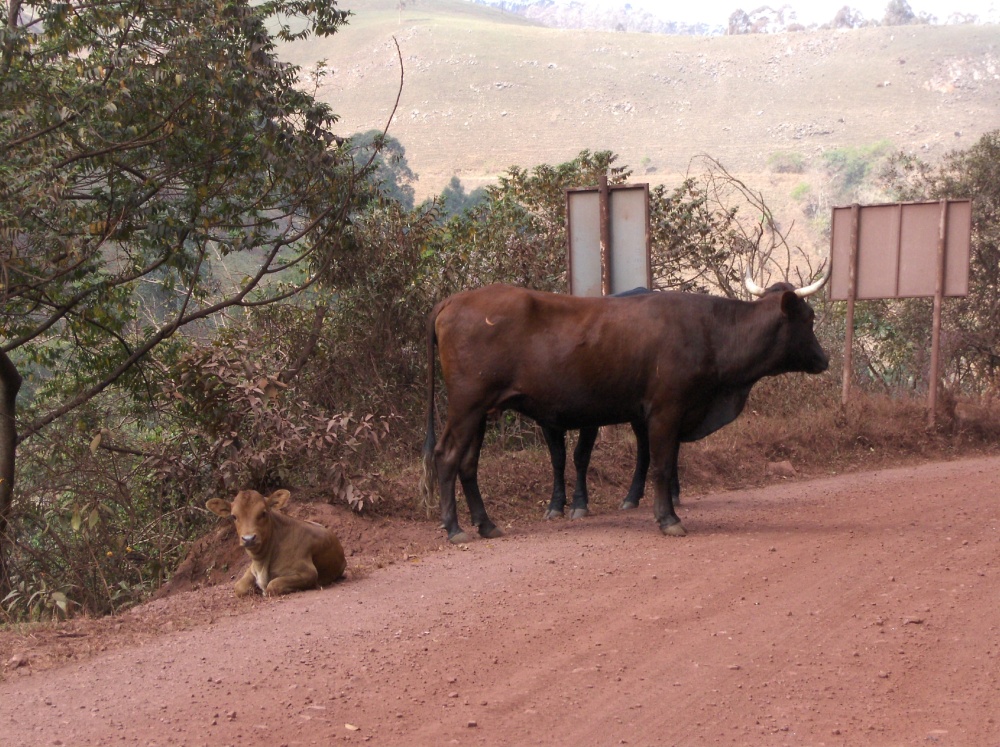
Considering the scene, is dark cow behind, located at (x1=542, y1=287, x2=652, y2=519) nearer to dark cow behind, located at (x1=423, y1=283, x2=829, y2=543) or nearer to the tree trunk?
dark cow behind, located at (x1=423, y1=283, x2=829, y2=543)

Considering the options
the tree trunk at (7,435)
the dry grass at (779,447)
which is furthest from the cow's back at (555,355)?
the tree trunk at (7,435)

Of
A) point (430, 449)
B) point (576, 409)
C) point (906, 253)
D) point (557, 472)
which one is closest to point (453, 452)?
point (430, 449)

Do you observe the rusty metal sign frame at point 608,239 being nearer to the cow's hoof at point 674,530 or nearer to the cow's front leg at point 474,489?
the cow's front leg at point 474,489

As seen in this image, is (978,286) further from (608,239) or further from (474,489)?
(474,489)

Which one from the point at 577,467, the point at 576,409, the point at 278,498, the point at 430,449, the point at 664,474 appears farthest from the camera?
the point at 577,467

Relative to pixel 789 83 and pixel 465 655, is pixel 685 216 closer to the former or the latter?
pixel 465 655

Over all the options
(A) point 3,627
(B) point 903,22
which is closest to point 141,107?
(A) point 3,627

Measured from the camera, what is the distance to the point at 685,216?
15297 mm

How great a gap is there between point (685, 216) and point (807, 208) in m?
47.8

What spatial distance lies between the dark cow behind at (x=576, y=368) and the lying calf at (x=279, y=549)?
157 centimetres

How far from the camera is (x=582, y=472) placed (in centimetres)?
1025

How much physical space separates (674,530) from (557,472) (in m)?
1.51

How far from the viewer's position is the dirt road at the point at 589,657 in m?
4.95

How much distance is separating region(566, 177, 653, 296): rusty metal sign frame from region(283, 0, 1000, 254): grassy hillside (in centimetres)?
4946
